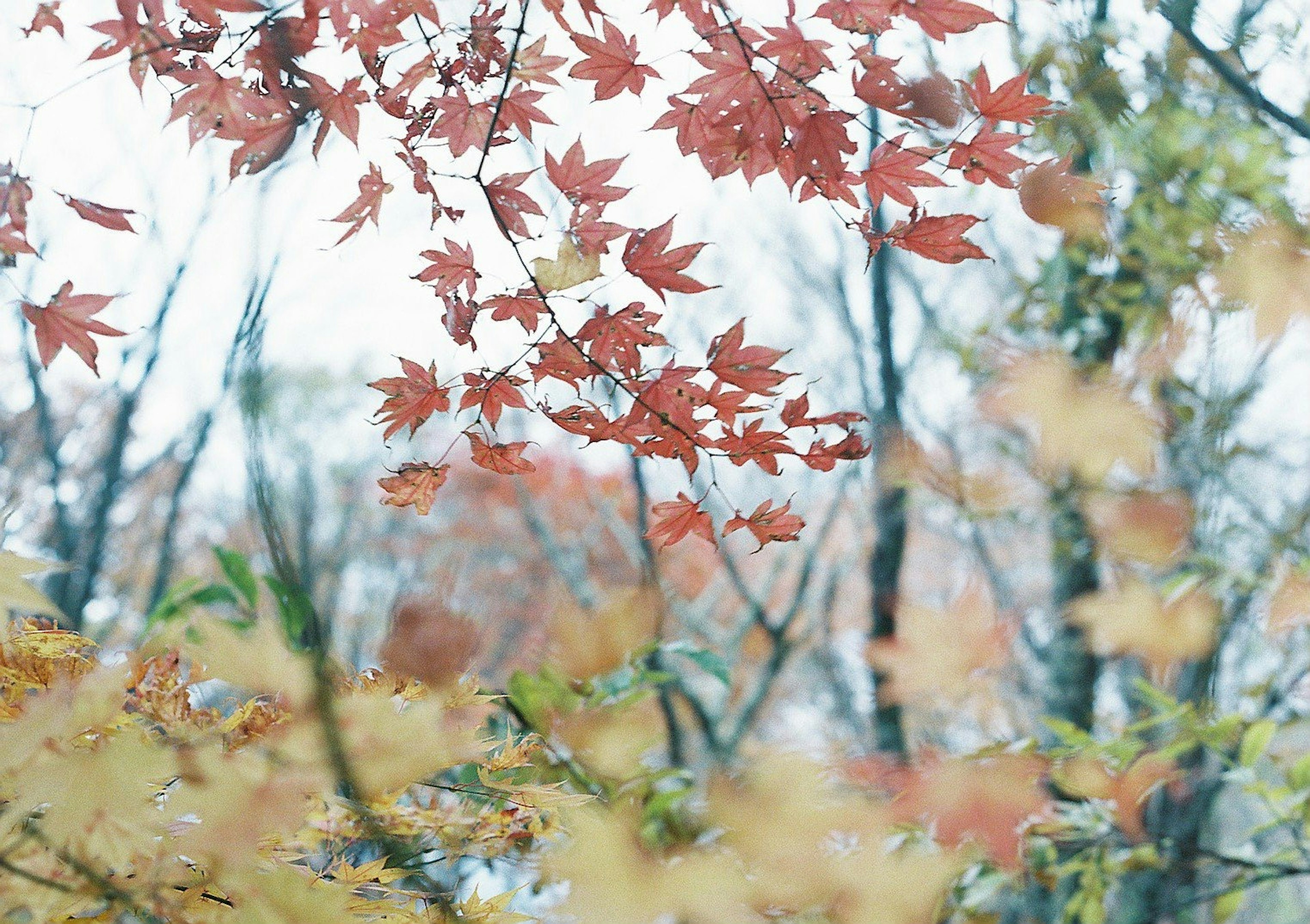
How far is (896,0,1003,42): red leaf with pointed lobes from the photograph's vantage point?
0.78 metres

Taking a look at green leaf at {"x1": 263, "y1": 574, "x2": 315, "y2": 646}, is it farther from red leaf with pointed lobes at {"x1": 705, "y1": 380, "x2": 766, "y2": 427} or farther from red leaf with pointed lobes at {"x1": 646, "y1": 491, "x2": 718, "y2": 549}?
red leaf with pointed lobes at {"x1": 705, "y1": 380, "x2": 766, "y2": 427}

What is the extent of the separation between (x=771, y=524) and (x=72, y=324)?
0.73 meters

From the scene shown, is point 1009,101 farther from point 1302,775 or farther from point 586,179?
point 1302,775

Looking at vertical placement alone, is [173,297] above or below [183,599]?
above

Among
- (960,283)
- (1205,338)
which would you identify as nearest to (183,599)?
(1205,338)

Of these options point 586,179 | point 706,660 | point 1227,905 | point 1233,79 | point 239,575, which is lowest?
point 1227,905

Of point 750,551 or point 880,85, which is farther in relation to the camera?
point 750,551

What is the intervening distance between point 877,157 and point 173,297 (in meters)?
2.40

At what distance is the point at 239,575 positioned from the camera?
1556 millimetres

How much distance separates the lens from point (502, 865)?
1.62 m

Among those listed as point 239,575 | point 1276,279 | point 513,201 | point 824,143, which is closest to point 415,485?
point 513,201

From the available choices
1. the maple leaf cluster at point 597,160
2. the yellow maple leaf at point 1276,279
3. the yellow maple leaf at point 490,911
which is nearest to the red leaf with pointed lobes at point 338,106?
the maple leaf cluster at point 597,160

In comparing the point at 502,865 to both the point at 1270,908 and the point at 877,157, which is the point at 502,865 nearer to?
the point at 877,157

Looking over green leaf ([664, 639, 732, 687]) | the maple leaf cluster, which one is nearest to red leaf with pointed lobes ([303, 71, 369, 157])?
the maple leaf cluster
